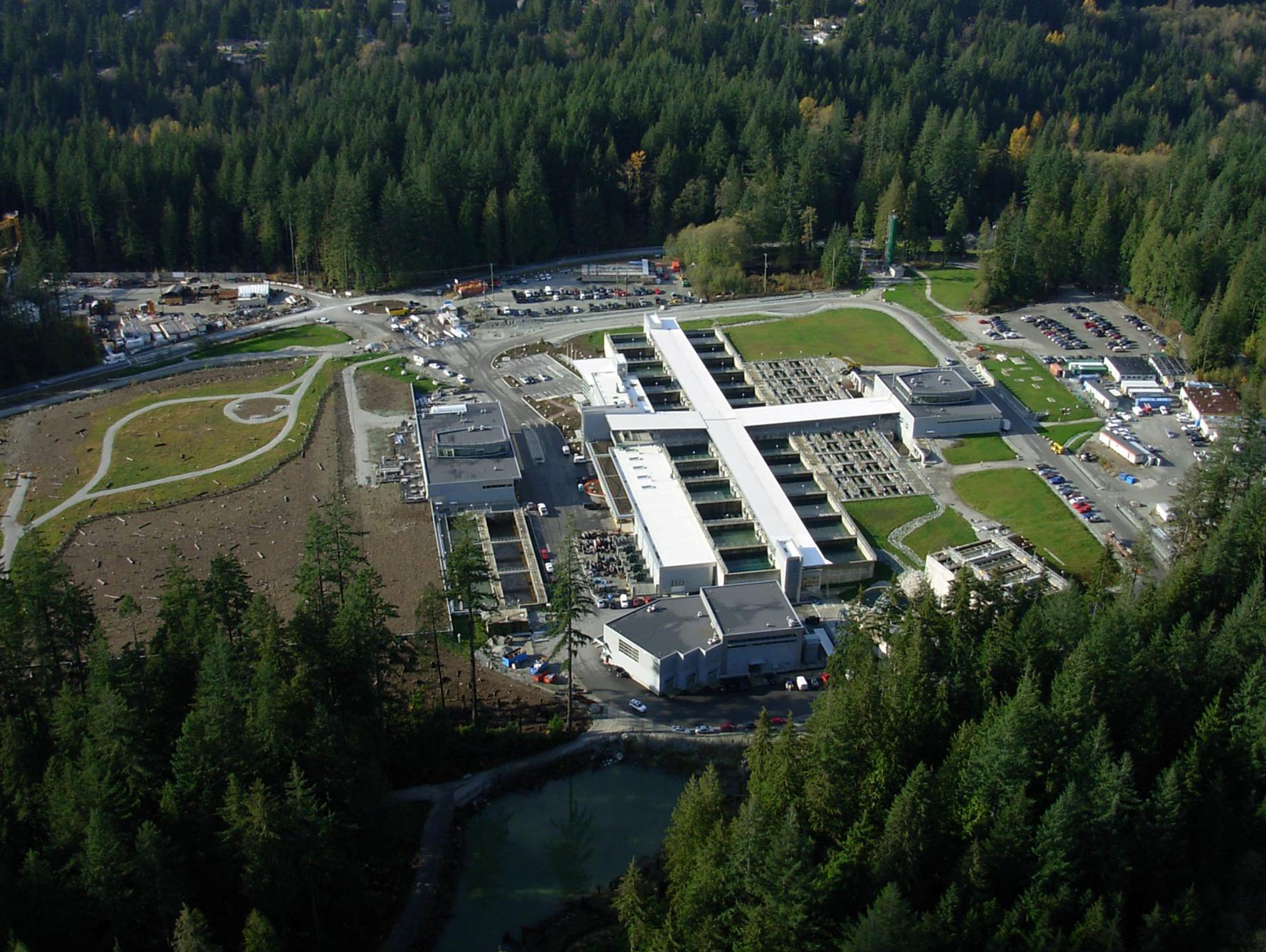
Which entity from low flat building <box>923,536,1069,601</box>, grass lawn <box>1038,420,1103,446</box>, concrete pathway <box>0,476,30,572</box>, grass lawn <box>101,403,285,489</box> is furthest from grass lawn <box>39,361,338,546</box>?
grass lawn <box>1038,420,1103,446</box>

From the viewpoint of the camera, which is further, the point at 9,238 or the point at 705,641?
the point at 9,238

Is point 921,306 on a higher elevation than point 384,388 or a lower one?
higher

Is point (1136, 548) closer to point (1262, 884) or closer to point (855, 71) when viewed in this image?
point (1262, 884)

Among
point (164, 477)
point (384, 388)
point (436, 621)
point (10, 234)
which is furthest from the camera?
point (10, 234)

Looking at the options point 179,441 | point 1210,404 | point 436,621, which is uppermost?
point 436,621

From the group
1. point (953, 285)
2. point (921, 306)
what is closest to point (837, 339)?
point (921, 306)

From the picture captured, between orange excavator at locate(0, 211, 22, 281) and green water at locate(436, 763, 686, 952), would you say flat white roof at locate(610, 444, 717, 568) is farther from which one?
orange excavator at locate(0, 211, 22, 281)

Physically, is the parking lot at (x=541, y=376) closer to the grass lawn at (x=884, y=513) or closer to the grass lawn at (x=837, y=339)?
the grass lawn at (x=837, y=339)

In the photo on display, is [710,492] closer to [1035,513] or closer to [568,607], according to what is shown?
[1035,513]
